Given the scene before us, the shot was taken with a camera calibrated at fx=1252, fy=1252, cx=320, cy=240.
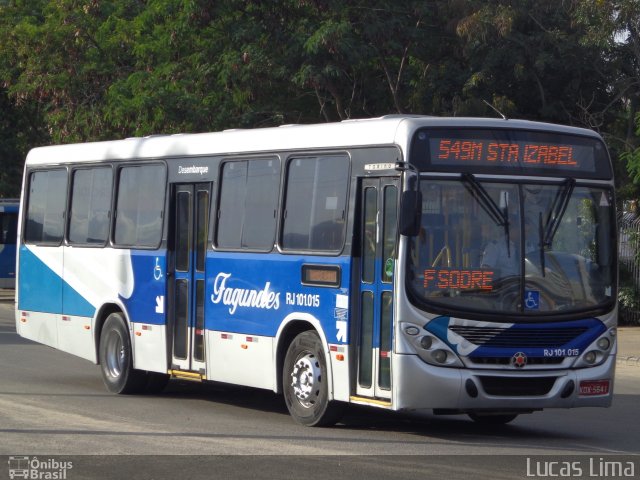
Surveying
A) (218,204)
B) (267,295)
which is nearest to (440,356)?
(267,295)

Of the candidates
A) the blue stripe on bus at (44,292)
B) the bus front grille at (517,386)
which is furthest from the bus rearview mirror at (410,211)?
the blue stripe on bus at (44,292)

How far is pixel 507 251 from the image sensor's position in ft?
37.2

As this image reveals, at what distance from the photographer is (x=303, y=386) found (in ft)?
40.3

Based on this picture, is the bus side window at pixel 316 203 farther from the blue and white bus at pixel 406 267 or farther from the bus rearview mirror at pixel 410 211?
the bus rearview mirror at pixel 410 211

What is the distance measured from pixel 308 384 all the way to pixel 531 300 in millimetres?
2354

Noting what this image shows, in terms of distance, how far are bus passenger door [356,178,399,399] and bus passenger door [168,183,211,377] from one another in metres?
2.87

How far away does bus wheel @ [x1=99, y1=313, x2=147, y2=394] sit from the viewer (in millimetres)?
15195

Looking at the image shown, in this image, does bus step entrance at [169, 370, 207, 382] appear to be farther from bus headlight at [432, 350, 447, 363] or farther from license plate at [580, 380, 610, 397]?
license plate at [580, 380, 610, 397]

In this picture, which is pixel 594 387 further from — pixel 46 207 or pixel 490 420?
pixel 46 207

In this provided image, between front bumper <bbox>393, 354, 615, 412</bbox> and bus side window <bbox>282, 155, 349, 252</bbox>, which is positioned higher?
bus side window <bbox>282, 155, 349, 252</bbox>

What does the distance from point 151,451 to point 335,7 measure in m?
17.4

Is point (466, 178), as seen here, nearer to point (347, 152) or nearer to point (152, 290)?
point (347, 152)

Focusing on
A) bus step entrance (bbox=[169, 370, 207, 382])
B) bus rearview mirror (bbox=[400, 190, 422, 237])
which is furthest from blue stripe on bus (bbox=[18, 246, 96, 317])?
bus rearview mirror (bbox=[400, 190, 422, 237])

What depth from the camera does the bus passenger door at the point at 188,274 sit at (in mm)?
14047
